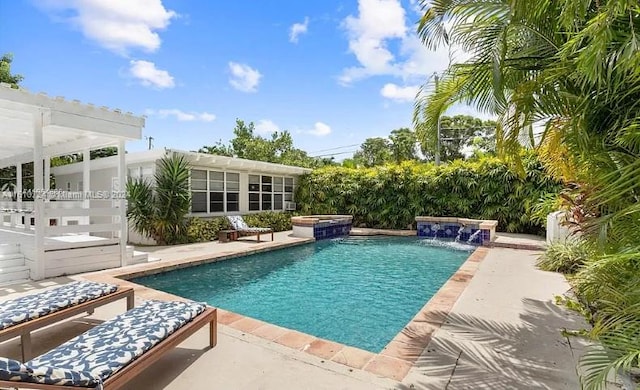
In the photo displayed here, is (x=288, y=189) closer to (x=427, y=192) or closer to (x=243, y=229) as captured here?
(x=243, y=229)

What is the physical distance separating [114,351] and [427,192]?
50.8 ft

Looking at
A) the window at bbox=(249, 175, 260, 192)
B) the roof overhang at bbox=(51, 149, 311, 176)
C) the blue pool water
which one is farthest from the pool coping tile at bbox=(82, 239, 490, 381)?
the window at bbox=(249, 175, 260, 192)

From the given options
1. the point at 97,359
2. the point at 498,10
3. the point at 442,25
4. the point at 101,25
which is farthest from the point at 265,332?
the point at 101,25

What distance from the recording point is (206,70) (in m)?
17.5

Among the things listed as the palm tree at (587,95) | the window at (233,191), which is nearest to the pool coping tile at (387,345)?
the palm tree at (587,95)

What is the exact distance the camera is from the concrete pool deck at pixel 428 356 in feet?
9.93

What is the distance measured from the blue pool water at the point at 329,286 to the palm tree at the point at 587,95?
9.26 ft

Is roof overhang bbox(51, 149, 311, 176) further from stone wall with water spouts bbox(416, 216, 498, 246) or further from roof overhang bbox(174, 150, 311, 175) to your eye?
stone wall with water spouts bbox(416, 216, 498, 246)

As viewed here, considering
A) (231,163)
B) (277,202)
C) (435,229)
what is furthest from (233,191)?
(435,229)

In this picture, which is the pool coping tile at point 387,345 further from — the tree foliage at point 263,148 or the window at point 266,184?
the tree foliage at point 263,148

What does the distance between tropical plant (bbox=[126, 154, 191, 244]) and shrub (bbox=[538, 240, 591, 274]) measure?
11.2m

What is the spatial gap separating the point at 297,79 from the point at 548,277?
16.4 m

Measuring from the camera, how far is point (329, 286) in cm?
735

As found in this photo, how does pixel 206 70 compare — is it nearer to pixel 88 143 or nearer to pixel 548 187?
pixel 88 143
